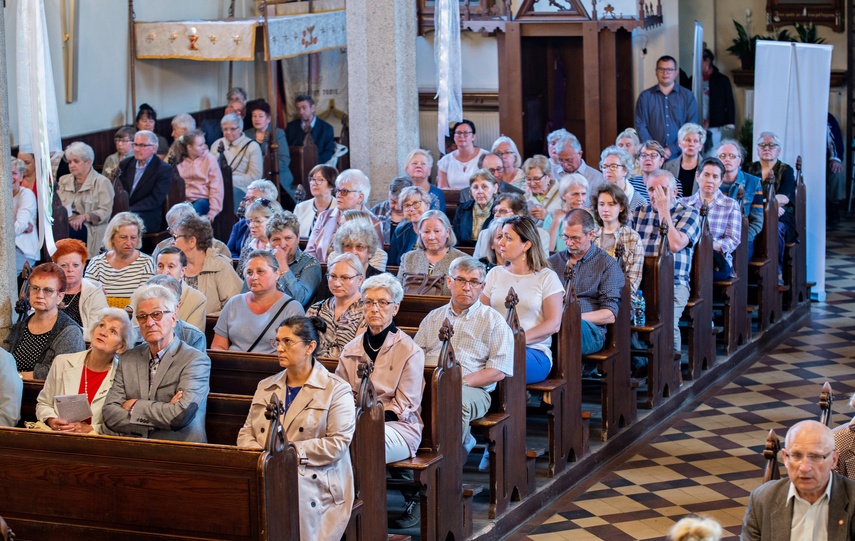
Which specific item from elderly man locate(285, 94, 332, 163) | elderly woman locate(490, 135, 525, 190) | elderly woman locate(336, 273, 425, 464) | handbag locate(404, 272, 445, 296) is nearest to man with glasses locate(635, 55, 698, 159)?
elderly woman locate(490, 135, 525, 190)

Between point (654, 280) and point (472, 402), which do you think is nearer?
point (472, 402)

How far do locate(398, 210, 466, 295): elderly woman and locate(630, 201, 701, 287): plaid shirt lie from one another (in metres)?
1.22

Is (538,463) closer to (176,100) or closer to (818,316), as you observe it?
(818,316)

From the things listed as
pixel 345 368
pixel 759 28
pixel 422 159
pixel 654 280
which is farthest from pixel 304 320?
pixel 759 28

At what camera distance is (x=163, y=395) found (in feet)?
16.0

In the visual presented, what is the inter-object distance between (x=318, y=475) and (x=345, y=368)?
0.73m

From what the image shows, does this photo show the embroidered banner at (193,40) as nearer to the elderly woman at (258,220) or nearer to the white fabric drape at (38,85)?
the elderly woman at (258,220)

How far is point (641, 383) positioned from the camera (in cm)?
711

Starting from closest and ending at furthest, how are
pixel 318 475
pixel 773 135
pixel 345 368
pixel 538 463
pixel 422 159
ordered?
pixel 318 475 → pixel 345 368 → pixel 538 463 → pixel 422 159 → pixel 773 135

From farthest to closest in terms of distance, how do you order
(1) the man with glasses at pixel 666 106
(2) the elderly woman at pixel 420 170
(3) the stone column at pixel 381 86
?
1. (1) the man with glasses at pixel 666 106
2. (3) the stone column at pixel 381 86
3. (2) the elderly woman at pixel 420 170

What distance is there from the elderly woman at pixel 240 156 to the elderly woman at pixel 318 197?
2.31 meters

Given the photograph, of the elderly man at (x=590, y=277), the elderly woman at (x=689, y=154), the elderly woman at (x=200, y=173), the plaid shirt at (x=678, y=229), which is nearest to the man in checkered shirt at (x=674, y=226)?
the plaid shirt at (x=678, y=229)

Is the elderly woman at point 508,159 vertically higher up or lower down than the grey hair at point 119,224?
higher up

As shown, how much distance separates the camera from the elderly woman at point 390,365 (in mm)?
5016
